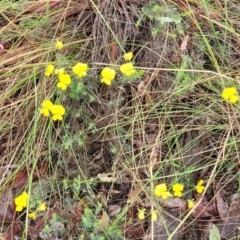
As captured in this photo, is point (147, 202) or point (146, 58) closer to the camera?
point (147, 202)

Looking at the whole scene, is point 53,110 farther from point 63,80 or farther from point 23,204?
point 23,204

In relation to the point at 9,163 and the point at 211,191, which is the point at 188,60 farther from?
the point at 9,163

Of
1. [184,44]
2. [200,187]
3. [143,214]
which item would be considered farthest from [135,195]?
[184,44]

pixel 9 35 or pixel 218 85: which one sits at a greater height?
pixel 9 35

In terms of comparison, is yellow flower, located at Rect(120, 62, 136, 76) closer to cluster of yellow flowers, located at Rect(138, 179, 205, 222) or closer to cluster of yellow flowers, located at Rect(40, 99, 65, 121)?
cluster of yellow flowers, located at Rect(40, 99, 65, 121)

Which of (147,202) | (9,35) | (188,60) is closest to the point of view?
(147,202)

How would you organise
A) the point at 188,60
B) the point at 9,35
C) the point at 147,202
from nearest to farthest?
the point at 147,202, the point at 188,60, the point at 9,35

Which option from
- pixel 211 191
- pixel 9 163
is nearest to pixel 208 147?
pixel 211 191
